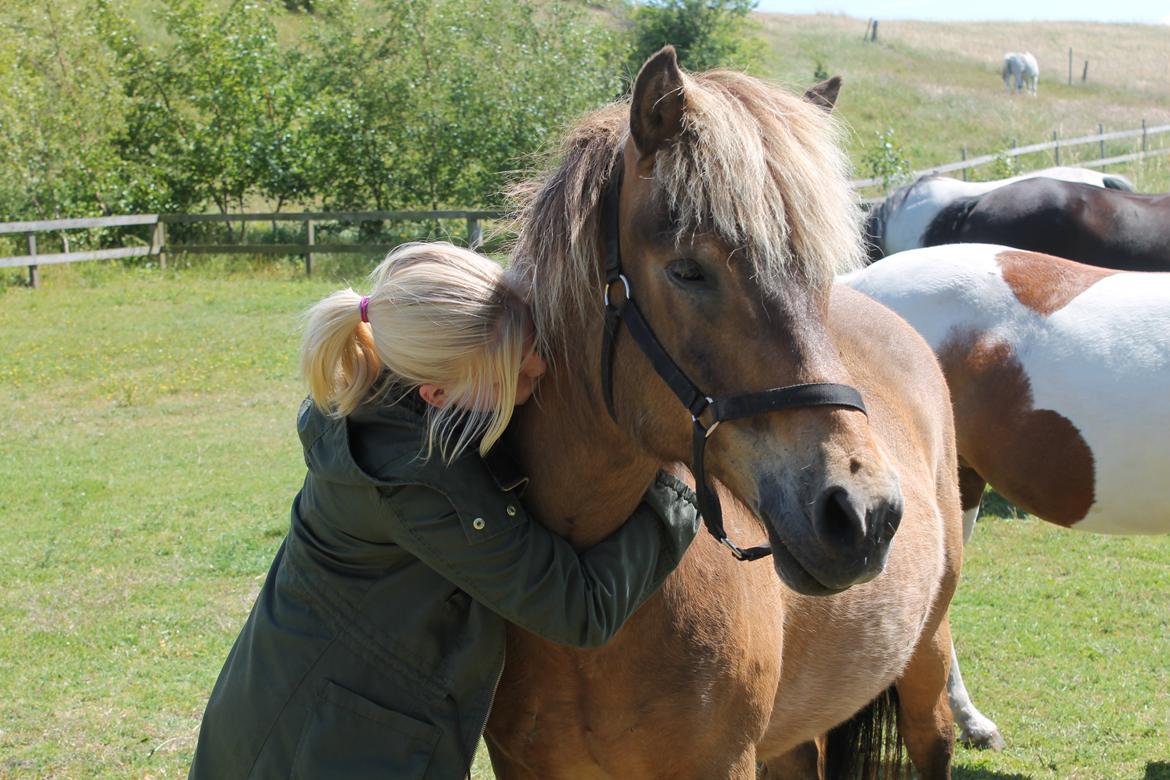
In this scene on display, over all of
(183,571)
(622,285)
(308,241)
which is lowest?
(308,241)

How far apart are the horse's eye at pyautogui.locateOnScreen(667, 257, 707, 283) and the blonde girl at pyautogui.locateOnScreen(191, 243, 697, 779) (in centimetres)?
34

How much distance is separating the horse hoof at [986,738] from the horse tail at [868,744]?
0.81 metres

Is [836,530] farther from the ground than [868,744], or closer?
farther from the ground

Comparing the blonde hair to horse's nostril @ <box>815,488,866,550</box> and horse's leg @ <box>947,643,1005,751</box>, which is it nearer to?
horse's nostril @ <box>815,488,866,550</box>

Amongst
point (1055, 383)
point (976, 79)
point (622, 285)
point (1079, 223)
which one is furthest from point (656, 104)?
point (976, 79)

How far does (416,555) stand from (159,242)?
18.1 m

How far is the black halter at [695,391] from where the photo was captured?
163 centimetres

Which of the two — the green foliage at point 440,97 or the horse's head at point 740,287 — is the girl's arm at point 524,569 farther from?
the green foliage at point 440,97

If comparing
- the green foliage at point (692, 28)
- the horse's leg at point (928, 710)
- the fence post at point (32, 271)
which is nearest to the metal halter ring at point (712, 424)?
the horse's leg at point (928, 710)

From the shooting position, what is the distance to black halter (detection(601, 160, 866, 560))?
1.63 m

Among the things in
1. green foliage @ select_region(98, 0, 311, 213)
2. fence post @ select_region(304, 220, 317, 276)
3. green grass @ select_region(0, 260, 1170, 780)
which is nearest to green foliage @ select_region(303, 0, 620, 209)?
green foliage @ select_region(98, 0, 311, 213)

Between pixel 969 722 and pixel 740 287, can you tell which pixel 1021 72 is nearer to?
pixel 969 722

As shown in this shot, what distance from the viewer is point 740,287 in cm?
169

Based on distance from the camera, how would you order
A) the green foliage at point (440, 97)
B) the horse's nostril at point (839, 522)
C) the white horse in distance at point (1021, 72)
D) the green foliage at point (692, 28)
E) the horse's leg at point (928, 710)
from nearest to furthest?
the horse's nostril at point (839, 522) < the horse's leg at point (928, 710) < the green foliage at point (440, 97) < the green foliage at point (692, 28) < the white horse in distance at point (1021, 72)
